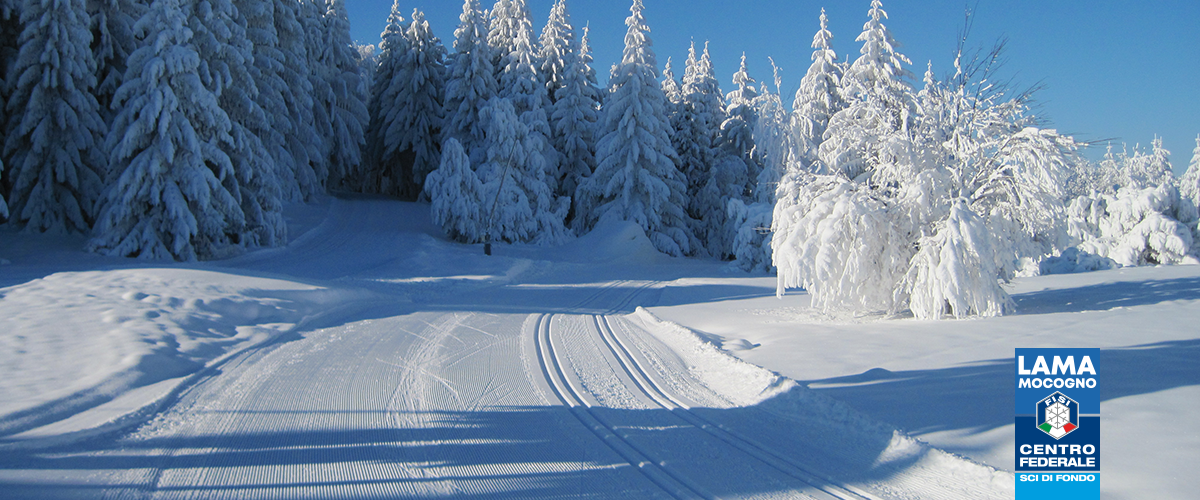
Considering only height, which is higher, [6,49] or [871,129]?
[6,49]

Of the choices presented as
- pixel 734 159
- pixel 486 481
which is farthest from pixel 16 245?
pixel 734 159

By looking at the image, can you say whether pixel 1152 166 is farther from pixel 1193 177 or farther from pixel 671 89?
pixel 671 89

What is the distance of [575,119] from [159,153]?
62.2 feet

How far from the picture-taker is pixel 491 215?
26.8 m

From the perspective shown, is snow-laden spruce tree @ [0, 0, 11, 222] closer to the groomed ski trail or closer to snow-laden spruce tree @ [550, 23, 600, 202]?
the groomed ski trail

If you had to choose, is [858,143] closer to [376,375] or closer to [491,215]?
[376,375]

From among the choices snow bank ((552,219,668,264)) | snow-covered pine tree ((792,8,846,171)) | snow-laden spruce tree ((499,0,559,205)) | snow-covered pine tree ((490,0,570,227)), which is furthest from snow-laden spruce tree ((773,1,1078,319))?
snow-laden spruce tree ((499,0,559,205))

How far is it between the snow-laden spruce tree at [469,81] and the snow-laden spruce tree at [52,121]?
53.4 feet

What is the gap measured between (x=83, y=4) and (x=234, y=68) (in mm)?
4186

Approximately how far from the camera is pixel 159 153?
1725 cm

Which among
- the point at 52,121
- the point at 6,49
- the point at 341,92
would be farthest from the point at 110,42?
the point at 341,92

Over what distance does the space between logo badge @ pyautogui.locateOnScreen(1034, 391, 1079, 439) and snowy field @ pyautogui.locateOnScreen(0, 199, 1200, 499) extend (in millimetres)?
233

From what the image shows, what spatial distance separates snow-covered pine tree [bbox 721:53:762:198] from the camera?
3284 centimetres

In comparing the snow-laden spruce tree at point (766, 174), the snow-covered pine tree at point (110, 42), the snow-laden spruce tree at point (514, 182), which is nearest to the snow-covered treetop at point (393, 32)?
the snow-laden spruce tree at point (514, 182)
